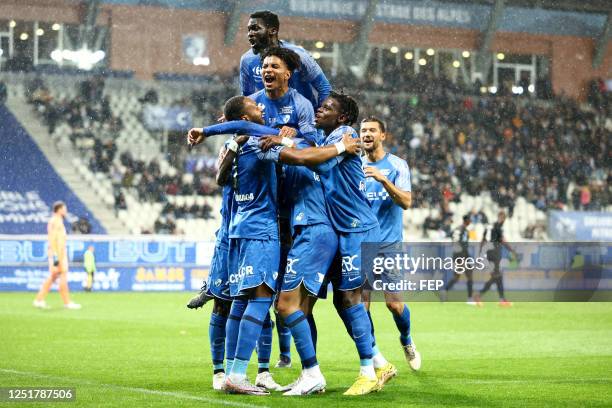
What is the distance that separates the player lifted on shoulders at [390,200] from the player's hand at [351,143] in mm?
1665

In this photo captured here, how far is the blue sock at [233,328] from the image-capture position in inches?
305

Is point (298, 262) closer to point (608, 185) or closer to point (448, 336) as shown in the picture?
point (448, 336)

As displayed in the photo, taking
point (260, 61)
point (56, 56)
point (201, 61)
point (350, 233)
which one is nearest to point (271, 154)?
point (350, 233)

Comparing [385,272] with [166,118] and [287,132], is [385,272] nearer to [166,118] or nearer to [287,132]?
[287,132]

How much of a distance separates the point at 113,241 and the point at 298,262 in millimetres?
17221

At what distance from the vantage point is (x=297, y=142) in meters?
7.56

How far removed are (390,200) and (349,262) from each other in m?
2.21

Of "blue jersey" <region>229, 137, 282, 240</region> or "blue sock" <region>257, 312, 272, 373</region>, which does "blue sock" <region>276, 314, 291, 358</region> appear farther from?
"blue jersey" <region>229, 137, 282, 240</region>

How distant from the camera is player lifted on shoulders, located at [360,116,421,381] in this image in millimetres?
9484

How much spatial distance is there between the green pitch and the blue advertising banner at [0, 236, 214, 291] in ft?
17.9

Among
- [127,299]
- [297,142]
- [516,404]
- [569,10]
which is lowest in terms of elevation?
[127,299]

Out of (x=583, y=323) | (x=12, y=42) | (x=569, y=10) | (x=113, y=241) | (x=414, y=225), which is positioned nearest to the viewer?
(x=583, y=323)

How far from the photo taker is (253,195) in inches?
297

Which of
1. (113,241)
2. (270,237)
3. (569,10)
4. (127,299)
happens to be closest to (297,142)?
(270,237)
